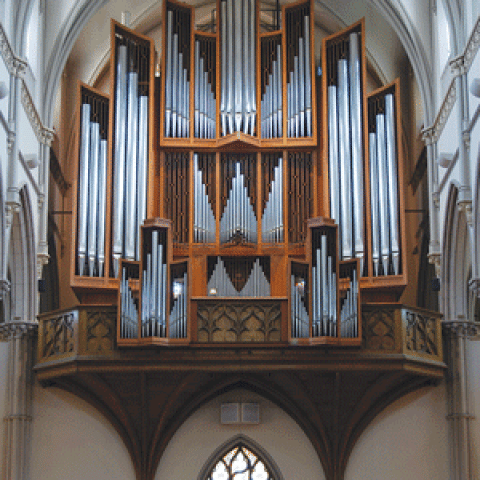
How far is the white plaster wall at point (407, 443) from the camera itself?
1678cm

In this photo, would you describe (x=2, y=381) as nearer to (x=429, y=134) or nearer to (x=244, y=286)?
(x=244, y=286)

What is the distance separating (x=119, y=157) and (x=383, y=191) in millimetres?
4632

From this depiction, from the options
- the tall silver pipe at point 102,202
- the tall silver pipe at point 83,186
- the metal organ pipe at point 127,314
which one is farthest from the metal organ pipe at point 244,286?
the tall silver pipe at point 83,186

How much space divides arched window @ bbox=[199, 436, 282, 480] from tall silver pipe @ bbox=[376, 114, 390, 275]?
11.9 ft

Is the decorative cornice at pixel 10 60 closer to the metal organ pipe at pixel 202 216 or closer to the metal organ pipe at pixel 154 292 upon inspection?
the metal organ pipe at pixel 154 292

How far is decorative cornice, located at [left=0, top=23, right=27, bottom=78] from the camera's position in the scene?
15984 mm

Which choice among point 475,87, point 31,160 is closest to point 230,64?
point 31,160

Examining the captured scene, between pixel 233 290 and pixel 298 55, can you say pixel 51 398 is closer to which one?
pixel 233 290

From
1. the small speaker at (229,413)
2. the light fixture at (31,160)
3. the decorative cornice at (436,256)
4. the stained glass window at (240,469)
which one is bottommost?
the stained glass window at (240,469)

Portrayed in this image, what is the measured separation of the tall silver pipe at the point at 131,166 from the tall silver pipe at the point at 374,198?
4053mm

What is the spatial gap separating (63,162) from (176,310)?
7800 millimetres

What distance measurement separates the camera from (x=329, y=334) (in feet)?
51.7

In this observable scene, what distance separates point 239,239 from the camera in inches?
725

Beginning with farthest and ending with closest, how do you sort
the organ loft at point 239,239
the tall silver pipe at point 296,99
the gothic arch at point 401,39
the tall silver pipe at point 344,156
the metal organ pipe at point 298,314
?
the tall silver pipe at point 296,99
the gothic arch at point 401,39
the tall silver pipe at point 344,156
the organ loft at point 239,239
the metal organ pipe at point 298,314
